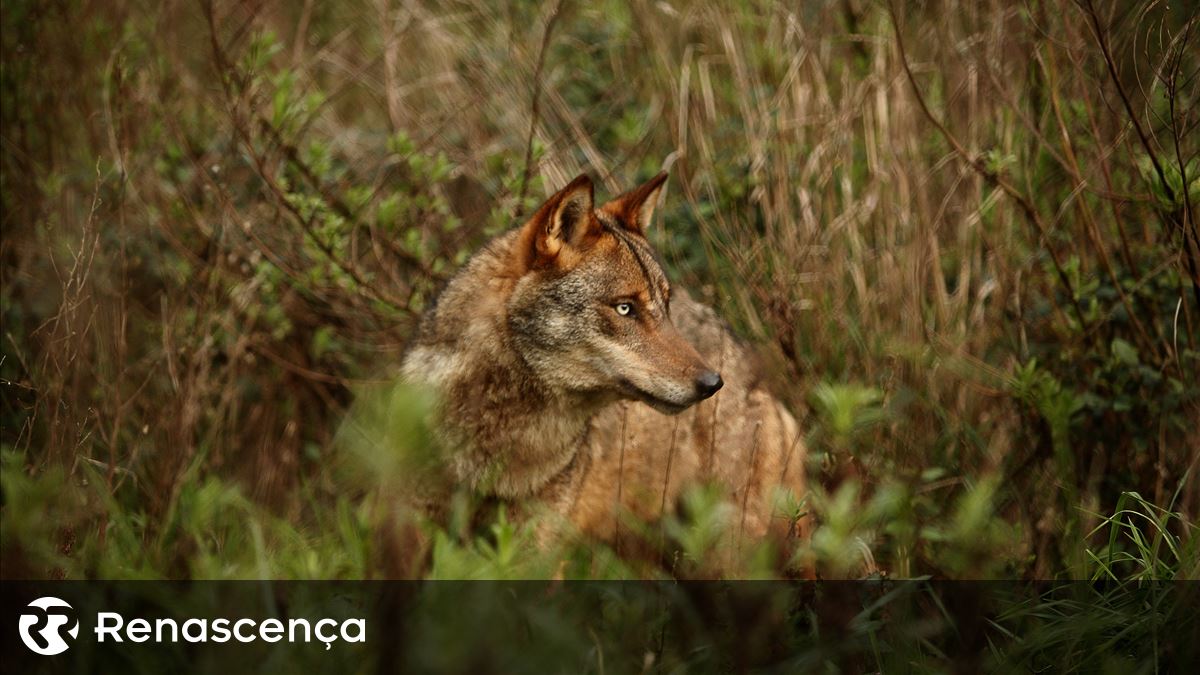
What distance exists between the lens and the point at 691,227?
20.4ft

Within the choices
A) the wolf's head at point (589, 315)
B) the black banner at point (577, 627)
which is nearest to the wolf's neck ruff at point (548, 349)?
the wolf's head at point (589, 315)

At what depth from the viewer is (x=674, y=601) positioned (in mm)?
3127

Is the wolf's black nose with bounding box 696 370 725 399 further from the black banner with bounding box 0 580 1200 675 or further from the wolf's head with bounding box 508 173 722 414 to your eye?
the black banner with bounding box 0 580 1200 675

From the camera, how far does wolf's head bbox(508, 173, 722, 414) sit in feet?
14.0

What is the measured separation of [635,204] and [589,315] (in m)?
0.73

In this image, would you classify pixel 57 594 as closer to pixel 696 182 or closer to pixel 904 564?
pixel 904 564

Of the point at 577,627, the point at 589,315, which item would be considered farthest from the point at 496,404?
the point at 577,627

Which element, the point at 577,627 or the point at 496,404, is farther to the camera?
the point at 496,404

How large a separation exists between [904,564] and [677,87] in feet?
11.5

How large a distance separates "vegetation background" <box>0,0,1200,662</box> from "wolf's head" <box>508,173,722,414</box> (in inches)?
26.5

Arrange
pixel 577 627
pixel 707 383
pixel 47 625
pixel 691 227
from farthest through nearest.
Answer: pixel 691 227 < pixel 707 383 < pixel 577 627 < pixel 47 625

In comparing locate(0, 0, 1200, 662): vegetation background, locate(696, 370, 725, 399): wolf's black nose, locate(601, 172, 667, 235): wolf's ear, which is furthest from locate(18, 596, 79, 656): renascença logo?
locate(601, 172, 667, 235): wolf's ear

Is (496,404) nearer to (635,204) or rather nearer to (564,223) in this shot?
(564,223)

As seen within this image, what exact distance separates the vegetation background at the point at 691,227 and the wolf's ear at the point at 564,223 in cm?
111
